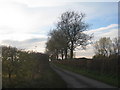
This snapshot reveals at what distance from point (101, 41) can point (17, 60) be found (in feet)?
253

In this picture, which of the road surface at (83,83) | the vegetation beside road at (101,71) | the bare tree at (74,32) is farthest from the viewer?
the bare tree at (74,32)

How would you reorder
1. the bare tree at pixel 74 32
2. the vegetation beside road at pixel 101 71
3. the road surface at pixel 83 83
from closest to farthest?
the road surface at pixel 83 83 → the vegetation beside road at pixel 101 71 → the bare tree at pixel 74 32

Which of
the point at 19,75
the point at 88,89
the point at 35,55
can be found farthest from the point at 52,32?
the point at 88,89

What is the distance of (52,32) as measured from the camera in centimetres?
8088

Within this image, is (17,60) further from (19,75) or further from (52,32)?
(52,32)

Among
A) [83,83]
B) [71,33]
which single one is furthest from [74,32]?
[83,83]

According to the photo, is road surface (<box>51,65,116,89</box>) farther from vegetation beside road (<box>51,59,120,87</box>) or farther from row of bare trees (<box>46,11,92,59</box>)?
row of bare trees (<box>46,11,92,59</box>)

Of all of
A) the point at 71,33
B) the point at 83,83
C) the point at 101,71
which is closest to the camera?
the point at 83,83

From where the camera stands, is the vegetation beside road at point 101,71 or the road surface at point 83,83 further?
the vegetation beside road at point 101,71

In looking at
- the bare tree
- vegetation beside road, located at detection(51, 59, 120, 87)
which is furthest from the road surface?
the bare tree

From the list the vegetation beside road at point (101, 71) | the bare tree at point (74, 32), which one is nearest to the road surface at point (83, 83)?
the vegetation beside road at point (101, 71)

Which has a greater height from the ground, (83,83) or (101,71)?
(101,71)

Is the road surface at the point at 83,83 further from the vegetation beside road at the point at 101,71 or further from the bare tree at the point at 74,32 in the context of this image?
the bare tree at the point at 74,32

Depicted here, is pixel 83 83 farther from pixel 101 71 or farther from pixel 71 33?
pixel 71 33
